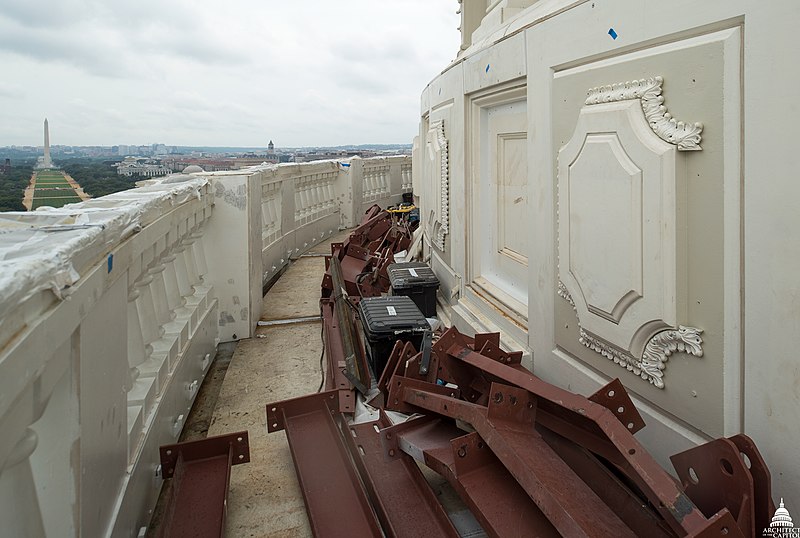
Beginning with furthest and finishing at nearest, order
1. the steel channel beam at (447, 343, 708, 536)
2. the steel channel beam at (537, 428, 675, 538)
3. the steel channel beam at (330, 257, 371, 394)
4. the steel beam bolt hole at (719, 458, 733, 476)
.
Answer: the steel channel beam at (330, 257, 371, 394) → the steel channel beam at (537, 428, 675, 538) → the steel beam bolt hole at (719, 458, 733, 476) → the steel channel beam at (447, 343, 708, 536)

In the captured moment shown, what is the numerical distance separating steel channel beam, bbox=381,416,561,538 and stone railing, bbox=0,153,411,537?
1.31 meters

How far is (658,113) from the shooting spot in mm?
2387

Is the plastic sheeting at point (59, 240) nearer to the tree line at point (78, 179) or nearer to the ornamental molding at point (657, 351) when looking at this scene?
the tree line at point (78, 179)

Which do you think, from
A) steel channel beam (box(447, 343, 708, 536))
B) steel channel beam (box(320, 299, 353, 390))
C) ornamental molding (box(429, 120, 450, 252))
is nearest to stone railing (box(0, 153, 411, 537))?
steel channel beam (box(320, 299, 353, 390))

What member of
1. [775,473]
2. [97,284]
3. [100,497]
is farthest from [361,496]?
[775,473]

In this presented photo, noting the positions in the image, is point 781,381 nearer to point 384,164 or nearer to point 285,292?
point 285,292

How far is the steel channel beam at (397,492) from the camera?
254cm

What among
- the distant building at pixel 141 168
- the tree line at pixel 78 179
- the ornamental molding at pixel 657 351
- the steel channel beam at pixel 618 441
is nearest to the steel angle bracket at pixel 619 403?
the steel channel beam at pixel 618 441

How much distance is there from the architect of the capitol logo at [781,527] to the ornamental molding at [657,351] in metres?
0.63

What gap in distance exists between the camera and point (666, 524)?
2021mm

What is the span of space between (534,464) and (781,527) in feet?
2.59

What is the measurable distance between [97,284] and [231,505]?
56.2 inches

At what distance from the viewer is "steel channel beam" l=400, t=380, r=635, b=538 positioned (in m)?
1.99

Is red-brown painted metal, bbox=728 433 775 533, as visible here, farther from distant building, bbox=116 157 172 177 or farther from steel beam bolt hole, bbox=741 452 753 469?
distant building, bbox=116 157 172 177
